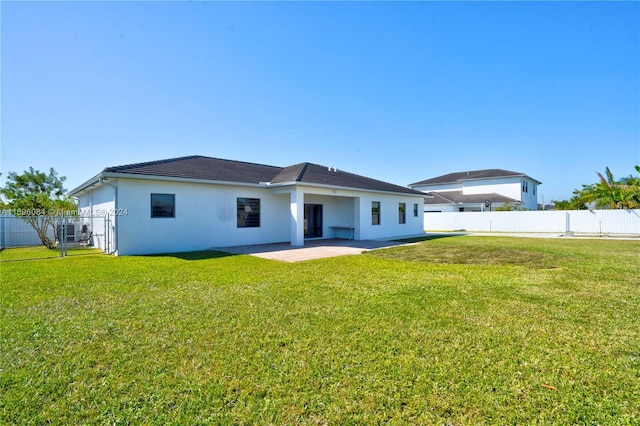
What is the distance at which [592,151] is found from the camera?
84.3 ft

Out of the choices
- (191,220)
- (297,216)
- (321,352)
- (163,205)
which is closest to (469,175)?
(297,216)

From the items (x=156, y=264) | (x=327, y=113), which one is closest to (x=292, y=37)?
(x=327, y=113)

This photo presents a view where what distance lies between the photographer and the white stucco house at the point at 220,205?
37.7 feet

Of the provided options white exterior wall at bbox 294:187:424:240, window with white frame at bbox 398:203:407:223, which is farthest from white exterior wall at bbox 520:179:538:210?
white exterior wall at bbox 294:187:424:240

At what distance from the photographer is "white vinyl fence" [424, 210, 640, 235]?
2191 cm

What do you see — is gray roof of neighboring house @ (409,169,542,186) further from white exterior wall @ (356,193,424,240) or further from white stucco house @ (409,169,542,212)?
white exterior wall @ (356,193,424,240)

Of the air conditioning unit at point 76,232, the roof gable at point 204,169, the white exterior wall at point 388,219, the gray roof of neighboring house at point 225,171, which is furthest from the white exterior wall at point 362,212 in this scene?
the air conditioning unit at point 76,232

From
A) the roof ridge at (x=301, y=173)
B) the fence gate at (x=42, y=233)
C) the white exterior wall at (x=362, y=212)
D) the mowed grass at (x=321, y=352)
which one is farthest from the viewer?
the white exterior wall at (x=362, y=212)

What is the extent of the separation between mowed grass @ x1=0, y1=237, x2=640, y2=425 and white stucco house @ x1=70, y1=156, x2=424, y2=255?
4.95 m

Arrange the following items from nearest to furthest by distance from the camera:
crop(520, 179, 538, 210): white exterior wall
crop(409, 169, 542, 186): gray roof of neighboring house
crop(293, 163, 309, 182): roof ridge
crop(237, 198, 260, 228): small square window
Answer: crop(293, 163, 309, 182): roof ridge < crop(237, 198, 260, 228): small square window < crop(409, 169, 542, 186): gray roof of neighboring house < crop(520, 179, 538, 210): white exterior wall

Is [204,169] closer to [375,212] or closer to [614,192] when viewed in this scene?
[375,212]

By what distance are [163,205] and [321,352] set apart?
1099 cm

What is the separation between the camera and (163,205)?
39.8ft

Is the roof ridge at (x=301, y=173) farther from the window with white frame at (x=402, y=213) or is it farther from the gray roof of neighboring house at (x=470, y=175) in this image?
the gray roof of neighboring house at (x=470, y=175)
